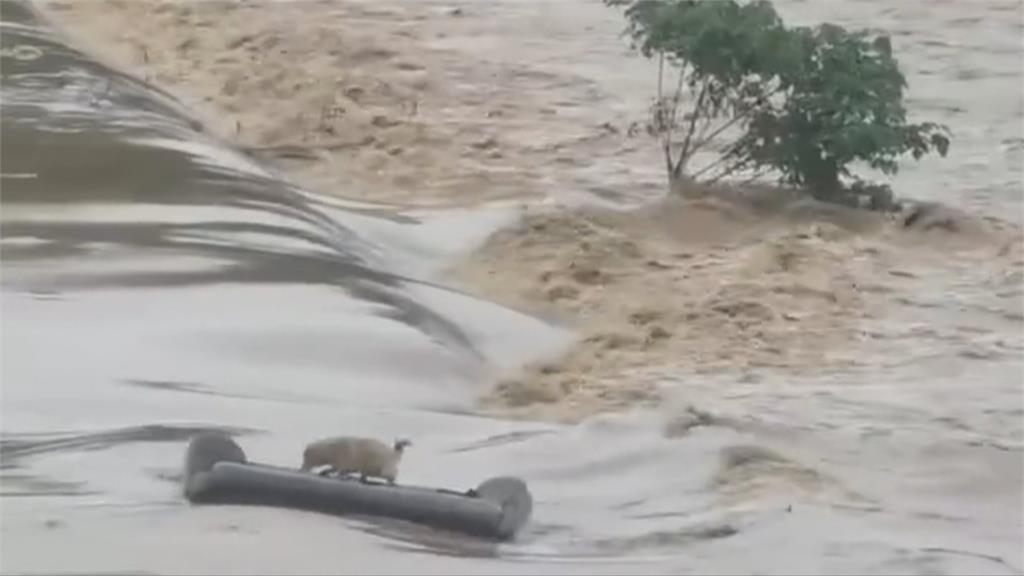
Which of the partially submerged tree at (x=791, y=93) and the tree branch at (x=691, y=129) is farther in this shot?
the tree branch at (x=691, y=129)

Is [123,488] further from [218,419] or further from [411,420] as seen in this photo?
[411,420]

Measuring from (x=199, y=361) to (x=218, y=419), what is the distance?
0.67 m

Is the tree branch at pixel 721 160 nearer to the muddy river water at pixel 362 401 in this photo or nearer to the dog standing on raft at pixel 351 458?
the muddy river water at pixel 362 401

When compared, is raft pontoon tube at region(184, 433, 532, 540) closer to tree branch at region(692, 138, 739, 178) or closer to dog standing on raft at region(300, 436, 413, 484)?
dog standing on raft at region(300, 436, 413, 484)

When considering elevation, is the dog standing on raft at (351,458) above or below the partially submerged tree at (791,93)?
below

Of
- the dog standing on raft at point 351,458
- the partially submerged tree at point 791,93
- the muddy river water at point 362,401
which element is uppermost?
the partially submerged tree at point 791,93

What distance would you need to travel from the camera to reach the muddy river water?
4465 mm

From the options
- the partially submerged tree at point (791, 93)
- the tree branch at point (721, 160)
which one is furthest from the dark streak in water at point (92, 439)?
the tree branch at point (721, 160)

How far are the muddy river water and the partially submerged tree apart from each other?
4.44ft

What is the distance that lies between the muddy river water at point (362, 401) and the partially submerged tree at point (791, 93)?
53.3 inches

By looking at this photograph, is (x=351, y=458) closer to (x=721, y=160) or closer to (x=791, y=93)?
(x=791, y=93)

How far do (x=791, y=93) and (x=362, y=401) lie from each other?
4.75 metres

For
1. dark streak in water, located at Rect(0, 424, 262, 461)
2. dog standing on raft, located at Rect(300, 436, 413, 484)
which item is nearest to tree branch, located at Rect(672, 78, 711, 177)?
dark streak in water, located at Rect(0, 424, 262, 461)

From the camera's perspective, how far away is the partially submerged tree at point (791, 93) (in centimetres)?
1003
